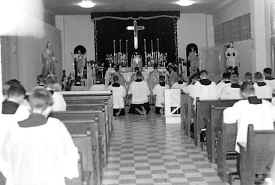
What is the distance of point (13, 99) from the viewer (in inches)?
204

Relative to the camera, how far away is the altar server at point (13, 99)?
17.0 ft

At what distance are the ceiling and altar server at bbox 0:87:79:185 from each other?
476 inches

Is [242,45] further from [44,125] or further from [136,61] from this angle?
[44,125]

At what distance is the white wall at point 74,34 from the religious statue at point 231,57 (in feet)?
23.1

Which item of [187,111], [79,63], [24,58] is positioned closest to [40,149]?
[187,111]

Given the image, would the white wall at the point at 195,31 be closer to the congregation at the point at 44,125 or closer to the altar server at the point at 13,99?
the congregation at the point at 44,125

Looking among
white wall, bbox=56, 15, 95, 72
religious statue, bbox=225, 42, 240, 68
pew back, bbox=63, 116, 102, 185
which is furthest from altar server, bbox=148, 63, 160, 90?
pew back, bbox=63, 116, 102, 185

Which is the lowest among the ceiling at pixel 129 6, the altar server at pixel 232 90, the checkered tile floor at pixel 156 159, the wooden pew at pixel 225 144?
the checkered tile floor at pixel 156 159

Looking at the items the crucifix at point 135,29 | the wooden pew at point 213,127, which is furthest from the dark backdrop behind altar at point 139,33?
the wooden pew at point 213,127

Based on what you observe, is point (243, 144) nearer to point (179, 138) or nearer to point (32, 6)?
point (179, 138)

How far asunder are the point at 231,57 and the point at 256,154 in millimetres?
11040

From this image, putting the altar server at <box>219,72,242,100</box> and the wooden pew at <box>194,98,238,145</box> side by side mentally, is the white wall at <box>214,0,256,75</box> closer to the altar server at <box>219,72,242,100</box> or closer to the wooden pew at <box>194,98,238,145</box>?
the altar server at <box>219,72,242,100</box>

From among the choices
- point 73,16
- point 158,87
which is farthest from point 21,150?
point 73,16

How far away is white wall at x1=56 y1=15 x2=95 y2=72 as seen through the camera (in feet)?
70.1
